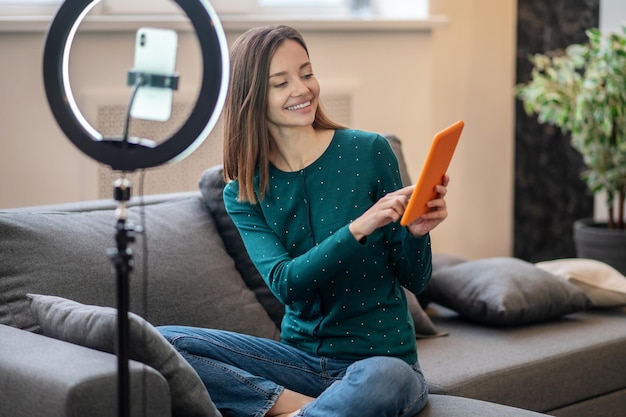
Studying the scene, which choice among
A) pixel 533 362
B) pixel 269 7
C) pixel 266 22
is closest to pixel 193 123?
pixel 533 362

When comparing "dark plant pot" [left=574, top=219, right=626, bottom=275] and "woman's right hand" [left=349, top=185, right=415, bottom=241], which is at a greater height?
"woman's right hand" [left=349, top=185, right=415, bottom=241]

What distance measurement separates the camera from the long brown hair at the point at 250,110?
1.96 meters

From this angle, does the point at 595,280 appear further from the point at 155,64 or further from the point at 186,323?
the point at 155,64

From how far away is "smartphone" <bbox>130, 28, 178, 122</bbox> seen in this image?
1469 mm

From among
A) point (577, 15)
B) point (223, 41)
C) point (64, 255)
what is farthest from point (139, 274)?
point (577, 15)

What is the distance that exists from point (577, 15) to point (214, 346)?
2839 millimetres

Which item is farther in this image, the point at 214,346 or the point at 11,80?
the point at 11,80

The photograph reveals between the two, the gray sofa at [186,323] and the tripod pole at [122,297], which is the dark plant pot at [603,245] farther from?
the tripod pole at [122,297]

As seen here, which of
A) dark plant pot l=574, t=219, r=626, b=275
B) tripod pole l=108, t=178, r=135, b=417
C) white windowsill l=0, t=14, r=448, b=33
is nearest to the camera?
tripod pole l=108, t=178, r=135, b=417

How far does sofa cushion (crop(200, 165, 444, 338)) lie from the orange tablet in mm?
723

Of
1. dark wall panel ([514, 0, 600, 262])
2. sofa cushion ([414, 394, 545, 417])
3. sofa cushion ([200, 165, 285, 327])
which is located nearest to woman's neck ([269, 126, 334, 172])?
sofa cushion ([200, 165, 285, 327])

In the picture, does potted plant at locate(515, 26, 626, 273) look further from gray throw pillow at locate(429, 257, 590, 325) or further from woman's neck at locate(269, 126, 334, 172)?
woman's neck at locate(269, 126, 334, 172)

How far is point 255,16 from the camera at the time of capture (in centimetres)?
367

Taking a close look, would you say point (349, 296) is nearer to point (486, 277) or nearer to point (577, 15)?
point (486, 277)
